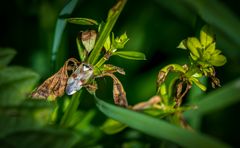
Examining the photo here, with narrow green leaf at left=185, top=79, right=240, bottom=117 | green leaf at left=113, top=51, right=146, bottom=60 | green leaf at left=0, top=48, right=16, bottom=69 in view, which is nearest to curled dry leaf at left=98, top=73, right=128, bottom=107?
green leaf at left=113, top=51, right=146, bottom=60

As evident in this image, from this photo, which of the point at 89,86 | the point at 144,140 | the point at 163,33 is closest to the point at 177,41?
the point at 163,33

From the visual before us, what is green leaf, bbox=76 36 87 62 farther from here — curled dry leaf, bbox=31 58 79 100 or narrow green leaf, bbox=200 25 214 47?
narrow green leaf, bbox=200 25 214 47

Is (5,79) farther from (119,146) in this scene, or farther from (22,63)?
(22,63)

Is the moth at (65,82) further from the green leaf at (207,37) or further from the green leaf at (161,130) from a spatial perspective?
the green leaf at (207,37)

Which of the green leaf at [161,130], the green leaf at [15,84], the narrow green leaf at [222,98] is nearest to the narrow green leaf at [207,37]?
the narrow green leaf at [222,98]

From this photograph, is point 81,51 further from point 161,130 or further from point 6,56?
point 161,130

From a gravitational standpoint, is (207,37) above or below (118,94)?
above

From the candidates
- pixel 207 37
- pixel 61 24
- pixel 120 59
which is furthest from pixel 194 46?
pixel 120 59
